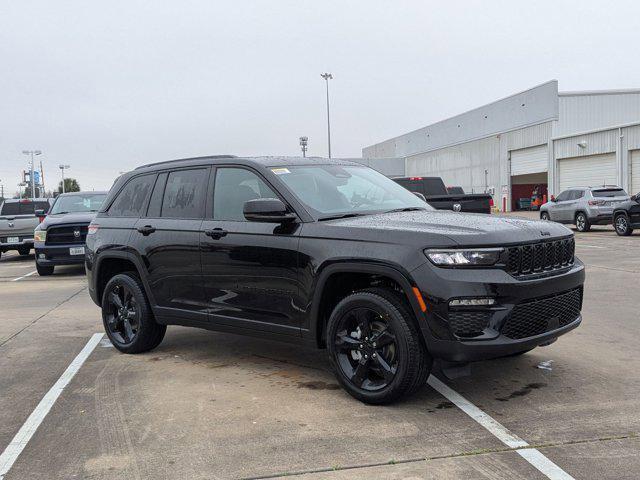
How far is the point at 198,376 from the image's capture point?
566cm

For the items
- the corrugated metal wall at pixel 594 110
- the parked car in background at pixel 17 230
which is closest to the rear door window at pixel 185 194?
the parked car in background at pixel 17 230

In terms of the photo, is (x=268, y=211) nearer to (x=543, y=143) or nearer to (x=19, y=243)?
(x=19, y=243)

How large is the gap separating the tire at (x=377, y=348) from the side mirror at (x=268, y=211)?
0.80m

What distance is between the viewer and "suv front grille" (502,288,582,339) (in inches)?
171

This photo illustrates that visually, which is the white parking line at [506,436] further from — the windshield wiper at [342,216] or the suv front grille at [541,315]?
the windshield wiper at [342,216]

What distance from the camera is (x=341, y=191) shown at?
5.54 m

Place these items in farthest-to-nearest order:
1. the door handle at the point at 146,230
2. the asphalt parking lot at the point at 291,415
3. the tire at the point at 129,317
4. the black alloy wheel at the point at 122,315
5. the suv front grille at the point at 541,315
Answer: the black alloy wheel at the point at 122,315, the tire at the point at 129,317, the door handle at the point at 146,230, the suv front grille at the point at 541,315, the asphalt parking lot at the point at 291,415

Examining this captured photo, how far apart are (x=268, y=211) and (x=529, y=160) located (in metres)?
44.2

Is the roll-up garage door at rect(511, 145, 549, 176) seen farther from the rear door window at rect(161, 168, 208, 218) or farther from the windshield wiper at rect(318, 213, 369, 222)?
the windshield wiper at rect(318, 213, 369, 222)

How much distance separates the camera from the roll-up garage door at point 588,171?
3572 cm

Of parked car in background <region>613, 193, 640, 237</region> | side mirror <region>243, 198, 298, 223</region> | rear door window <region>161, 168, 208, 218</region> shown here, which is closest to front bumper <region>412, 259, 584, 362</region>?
side mirror <region>243, 198, 298, 223</region>

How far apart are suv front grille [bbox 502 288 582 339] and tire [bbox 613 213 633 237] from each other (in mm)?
18324

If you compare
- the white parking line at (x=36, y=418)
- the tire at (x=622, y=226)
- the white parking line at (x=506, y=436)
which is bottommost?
the white parking line at (x=36, y=418)

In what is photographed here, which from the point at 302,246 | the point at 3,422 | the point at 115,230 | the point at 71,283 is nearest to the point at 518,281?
the point at 302,246
